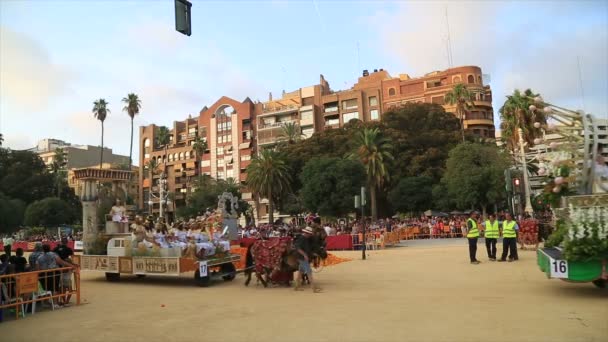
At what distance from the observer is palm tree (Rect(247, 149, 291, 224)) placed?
57312 millimetres

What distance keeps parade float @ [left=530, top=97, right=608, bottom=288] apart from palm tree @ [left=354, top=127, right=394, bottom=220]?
126 feet

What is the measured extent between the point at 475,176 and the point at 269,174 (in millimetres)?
25179

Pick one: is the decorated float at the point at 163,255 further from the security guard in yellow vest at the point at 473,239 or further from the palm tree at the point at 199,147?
the palm tree at the point at 199,147

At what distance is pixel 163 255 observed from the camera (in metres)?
13.1

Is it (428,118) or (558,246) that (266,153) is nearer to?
(428,118)

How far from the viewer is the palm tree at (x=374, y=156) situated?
4906cm

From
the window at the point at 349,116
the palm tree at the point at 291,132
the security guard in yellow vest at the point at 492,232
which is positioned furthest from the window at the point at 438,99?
the security guard in yellow vest at the point at 492,232

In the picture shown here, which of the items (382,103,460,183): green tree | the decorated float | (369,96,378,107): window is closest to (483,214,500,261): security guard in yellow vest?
the decorated float

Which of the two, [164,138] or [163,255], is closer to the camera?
[163,255]

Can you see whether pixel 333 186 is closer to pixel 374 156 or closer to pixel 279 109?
pixel 374 156

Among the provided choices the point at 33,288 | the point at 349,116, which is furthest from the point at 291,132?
the point at 33,288

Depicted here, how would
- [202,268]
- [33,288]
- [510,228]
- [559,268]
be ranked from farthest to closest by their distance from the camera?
[510,228] < [202,268] < [33,288] < [559,268]

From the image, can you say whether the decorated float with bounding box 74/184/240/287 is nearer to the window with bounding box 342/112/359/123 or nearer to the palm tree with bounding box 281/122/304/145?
the palm tree with bounding box 281/122/304/145

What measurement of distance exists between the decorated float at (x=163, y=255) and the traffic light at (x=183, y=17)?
6.87 m
